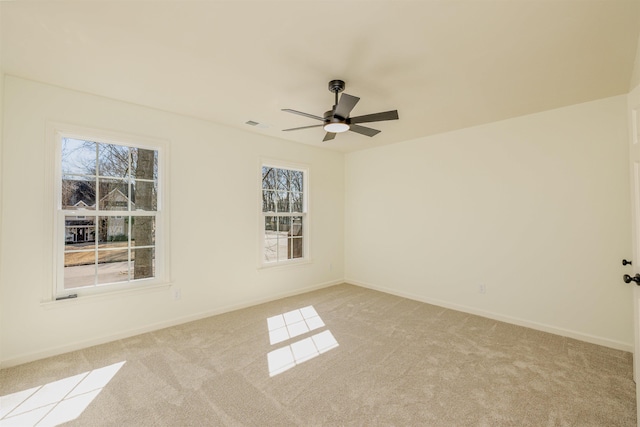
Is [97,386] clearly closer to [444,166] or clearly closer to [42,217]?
[42,217]

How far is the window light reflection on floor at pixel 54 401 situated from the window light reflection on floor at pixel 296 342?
135cm

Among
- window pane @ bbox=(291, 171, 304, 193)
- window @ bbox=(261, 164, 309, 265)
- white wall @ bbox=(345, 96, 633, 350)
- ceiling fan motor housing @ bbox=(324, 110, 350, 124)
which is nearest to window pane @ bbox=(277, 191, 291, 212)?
window @ bbox=(261, 164, 309, 265)

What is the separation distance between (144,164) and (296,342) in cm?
270

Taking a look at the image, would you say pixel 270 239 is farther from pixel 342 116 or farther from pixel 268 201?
pixel 342 116

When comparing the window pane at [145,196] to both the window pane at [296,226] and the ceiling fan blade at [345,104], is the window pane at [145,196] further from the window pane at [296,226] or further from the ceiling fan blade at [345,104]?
the ceiling fan blade at [345,104]

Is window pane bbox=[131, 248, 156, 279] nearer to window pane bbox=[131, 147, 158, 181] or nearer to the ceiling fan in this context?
window pane bbox=[131, 147, 158, 181]

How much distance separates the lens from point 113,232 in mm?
3166

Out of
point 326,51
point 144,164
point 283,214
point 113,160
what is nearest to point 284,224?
point 283,214

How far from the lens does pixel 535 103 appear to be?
10.2ft

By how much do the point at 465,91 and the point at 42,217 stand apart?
4282 millimetres

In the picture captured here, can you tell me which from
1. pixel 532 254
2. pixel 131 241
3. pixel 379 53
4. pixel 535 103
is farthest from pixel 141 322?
pixel 535 103

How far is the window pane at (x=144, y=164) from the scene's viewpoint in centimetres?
332

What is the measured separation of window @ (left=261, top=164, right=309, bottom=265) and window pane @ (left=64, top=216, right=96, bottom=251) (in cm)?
205

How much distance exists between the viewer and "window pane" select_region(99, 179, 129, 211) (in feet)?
10.2
